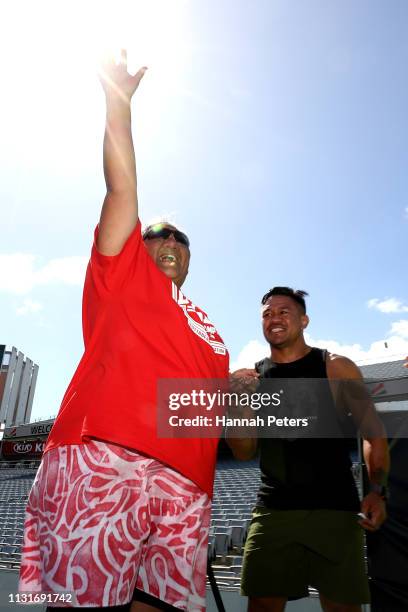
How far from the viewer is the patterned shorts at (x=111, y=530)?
3.43 feet

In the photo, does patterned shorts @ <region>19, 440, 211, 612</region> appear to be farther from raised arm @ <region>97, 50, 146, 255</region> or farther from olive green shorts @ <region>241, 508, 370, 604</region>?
olive green shorts @ <region>241, 508, 370, 604</region>

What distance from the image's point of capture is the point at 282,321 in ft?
7.98

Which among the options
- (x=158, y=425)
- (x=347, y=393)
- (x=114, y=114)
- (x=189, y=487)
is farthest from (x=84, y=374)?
(x=347, y=393)

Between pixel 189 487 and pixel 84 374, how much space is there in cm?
48

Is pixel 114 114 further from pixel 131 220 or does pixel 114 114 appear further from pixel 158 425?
pixel 158 425

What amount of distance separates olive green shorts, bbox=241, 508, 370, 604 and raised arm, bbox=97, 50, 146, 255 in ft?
5.51

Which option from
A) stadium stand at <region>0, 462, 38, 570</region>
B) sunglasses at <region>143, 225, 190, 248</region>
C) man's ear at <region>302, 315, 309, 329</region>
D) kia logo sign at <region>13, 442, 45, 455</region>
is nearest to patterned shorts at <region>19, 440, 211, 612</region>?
sunglasses at <region>143, 225, 190, 248</region>

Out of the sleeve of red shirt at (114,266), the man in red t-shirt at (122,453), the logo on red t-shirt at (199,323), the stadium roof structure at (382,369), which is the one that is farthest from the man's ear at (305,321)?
the stadium roof structure at (382,369)

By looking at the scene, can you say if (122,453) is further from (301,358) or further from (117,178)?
(301,358)

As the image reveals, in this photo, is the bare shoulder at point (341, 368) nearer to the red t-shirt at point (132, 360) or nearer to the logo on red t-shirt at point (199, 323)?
the logo on red t-shirt at point (199, 323)

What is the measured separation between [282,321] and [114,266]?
1345mm

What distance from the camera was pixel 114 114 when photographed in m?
1.36

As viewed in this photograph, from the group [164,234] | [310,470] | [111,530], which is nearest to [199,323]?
[164,234]

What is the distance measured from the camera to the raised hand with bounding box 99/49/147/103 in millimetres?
1390
